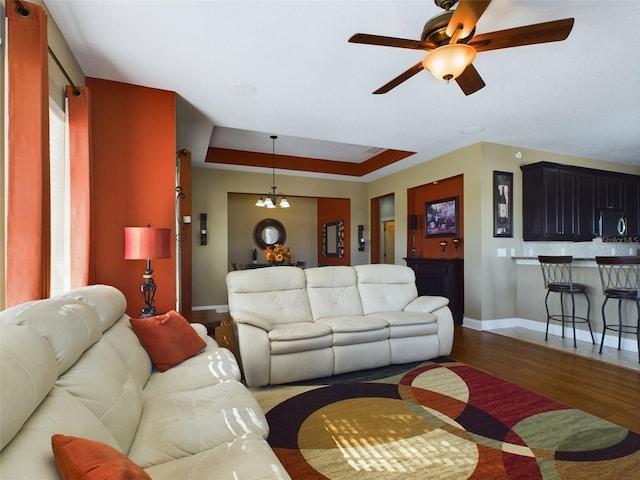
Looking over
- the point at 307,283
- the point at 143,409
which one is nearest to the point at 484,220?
the point at 307,283

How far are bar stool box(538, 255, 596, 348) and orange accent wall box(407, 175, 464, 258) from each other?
4.27 feet

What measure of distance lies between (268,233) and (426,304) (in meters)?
5.72

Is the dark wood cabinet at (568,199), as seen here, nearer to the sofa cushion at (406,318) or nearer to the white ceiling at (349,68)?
the white ceiling at (349,68)

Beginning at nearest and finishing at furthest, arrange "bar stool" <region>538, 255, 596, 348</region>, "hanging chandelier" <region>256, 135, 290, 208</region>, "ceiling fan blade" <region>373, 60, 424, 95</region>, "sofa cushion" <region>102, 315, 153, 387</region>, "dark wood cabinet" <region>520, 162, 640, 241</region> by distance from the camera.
Answer: "sofa cushion" <region>102, 315, 153, 387</region> → "ceiling fan blade" <region>373, 60, 424, 95</region> → "bar stool" <region>538, 255, 596, 348</region> → "dark wood cabinet" <region>520, 162, 640, 241</region> → "hanging chandelier" <region>256, 135, 290, 208</region>

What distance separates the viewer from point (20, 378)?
0.84 metres

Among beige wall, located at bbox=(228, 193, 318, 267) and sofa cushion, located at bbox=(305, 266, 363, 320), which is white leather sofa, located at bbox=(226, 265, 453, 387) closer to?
sofa cushion, located at bbox=(305, 266, 363, 320)

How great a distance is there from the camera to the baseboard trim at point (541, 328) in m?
3.78

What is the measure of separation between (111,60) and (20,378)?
287 cm

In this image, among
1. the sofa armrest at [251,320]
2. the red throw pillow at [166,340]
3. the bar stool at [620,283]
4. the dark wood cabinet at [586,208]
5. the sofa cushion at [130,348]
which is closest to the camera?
the sofa cushion at [130,348]

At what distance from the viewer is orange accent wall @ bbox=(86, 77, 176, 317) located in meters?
3.12

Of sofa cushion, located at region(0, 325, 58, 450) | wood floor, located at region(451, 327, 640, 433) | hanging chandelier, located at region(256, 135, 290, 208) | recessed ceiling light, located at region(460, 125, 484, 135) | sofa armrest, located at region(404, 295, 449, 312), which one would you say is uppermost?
recessed ceiling light, located at region(460, 125, 484, 135)

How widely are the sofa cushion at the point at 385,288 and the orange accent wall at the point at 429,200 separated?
203cm

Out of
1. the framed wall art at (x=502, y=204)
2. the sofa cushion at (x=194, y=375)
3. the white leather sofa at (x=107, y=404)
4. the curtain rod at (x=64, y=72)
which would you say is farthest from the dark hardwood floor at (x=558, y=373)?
the curtain rod at (x=64, y=72)

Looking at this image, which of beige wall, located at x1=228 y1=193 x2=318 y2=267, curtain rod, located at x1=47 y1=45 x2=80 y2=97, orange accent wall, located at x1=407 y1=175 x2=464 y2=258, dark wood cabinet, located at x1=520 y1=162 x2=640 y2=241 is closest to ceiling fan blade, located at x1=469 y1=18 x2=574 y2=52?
curtain rod, located at x1=47 y1=45 x2=80 y2=97
